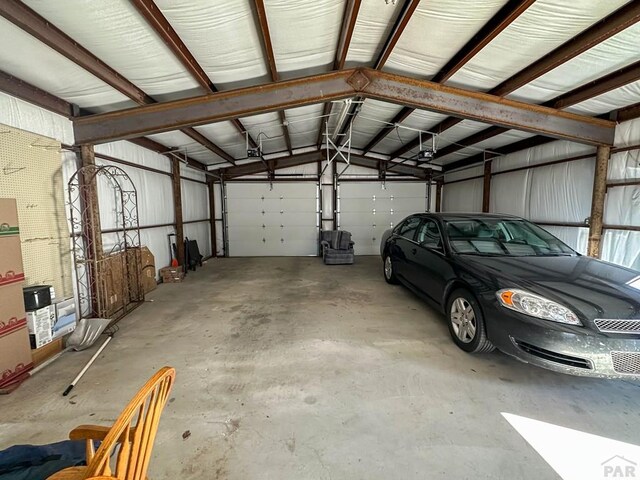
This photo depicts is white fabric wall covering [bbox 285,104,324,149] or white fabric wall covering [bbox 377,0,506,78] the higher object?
white fabric wall covering [bbox 285,104,324,149]

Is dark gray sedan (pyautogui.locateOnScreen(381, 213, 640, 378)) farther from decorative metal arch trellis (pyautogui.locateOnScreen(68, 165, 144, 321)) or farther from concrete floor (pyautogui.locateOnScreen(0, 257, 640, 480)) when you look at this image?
decorative metal arch trellis (pyautogui.locateOnScreen(68, 165, 144, 321))

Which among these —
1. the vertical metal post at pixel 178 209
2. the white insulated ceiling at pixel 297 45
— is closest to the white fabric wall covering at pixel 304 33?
the white insulated ceiling at pixel 297 45

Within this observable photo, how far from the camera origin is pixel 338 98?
13.0 ft

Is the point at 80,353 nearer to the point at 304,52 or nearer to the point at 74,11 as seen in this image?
the point at 74,11

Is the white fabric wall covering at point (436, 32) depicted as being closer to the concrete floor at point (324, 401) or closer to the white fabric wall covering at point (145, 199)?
the concrete floor at point (324, 401)

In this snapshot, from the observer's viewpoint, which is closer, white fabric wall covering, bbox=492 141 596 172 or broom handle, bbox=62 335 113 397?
broom handle, bbox=62 335 113 397

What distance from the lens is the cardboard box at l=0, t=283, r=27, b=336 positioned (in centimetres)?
237

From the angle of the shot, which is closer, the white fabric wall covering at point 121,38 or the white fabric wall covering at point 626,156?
the white fabric wall covering at point 121,38

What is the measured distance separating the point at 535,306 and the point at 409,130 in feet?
16.8

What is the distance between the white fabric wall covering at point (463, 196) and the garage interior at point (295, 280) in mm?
1933

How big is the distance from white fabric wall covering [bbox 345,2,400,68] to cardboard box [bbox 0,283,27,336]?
397cm

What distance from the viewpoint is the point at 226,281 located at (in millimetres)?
6055

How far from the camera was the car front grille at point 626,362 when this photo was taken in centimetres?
194

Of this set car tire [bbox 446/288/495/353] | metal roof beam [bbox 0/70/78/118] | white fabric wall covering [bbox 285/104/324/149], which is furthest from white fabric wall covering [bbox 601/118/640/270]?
metal roof beam [bbox 0/70/78/118]
